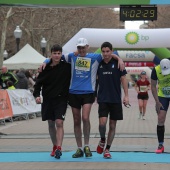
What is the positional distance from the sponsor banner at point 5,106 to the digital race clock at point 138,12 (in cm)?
511

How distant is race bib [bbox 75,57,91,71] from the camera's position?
32.1 ft

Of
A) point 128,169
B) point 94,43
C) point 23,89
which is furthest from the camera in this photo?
point 23,89

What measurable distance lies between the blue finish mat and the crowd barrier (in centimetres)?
742

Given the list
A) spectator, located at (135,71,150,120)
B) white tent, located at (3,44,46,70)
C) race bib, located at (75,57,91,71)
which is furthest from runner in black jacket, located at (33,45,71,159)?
white tent, located at (3,44,46,70)

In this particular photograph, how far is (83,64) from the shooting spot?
32.1 feet

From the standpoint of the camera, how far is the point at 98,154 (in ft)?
34.1

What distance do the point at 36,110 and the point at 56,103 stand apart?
40.0ft

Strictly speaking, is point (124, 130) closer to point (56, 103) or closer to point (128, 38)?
point (128, 38)

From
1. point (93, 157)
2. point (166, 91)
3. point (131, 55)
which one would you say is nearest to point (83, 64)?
point (93, 157)

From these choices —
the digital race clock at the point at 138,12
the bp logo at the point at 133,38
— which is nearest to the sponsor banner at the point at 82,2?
the digital race clock at the point at 138,12

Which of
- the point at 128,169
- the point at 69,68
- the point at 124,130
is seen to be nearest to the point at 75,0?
the point at 124,130

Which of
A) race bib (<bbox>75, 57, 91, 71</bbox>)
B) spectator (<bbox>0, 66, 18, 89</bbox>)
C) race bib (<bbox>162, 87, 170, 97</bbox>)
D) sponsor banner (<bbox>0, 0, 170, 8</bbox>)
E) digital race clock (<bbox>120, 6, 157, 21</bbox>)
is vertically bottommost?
spectator (<bbox>0, 66, 18, 89</bbox>)

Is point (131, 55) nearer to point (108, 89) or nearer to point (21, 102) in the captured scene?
point (21, 102)

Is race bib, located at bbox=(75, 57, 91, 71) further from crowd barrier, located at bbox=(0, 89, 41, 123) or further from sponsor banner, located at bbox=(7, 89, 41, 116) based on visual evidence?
sponsor banner, located at bbox=(7, 89, 41, 116)
